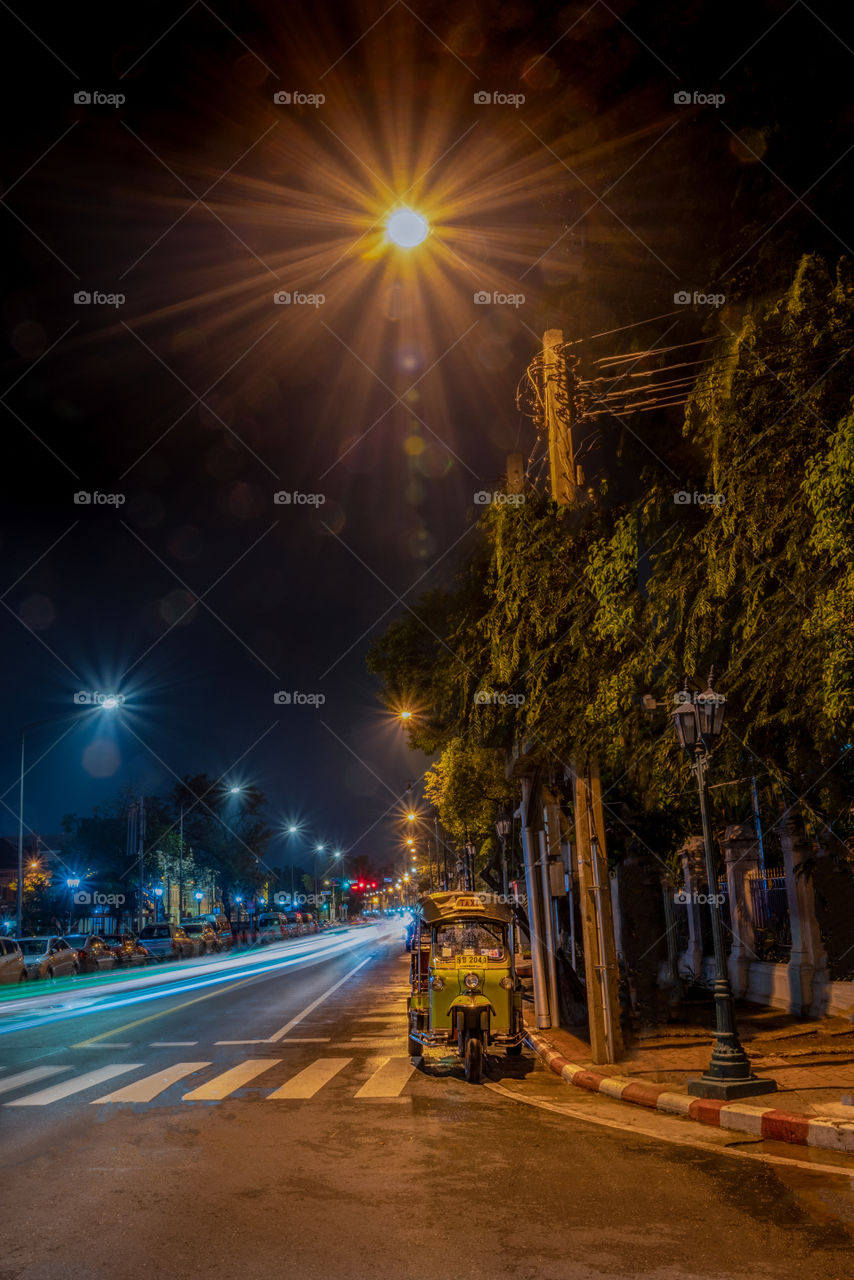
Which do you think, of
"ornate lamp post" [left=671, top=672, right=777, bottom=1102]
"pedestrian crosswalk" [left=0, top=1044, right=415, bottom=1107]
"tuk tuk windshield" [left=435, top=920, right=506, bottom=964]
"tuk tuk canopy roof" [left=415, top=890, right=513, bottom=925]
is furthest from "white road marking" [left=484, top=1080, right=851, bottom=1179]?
"tuk tuk canopy roof" [left=415, top=890, right=513, bottom=925]

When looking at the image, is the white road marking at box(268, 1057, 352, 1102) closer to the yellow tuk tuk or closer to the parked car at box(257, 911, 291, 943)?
the yellow tuk tuk

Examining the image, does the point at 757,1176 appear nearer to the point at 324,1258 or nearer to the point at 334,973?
the point at 324,1258

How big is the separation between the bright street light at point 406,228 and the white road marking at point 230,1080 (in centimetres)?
1008

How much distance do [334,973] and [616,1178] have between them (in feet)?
96.3

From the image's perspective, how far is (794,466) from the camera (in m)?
9.59

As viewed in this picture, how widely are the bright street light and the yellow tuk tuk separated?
349 inches

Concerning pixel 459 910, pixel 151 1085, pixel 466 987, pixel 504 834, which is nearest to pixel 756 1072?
pixel 466 987

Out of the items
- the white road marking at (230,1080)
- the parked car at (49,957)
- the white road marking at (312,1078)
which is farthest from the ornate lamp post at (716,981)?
the parked car at (49,957)

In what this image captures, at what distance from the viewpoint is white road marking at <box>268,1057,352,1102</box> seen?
37.3 feet

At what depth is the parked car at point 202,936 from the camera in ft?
184

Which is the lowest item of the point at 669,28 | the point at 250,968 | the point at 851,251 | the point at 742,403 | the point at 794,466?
the point at 250,968

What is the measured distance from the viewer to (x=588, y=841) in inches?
526

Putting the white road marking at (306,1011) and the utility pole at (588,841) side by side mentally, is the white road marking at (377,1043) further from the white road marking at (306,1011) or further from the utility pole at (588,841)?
the utility pole at (588,841)

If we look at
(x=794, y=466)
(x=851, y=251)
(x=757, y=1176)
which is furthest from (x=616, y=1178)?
(x=851, y=251)
